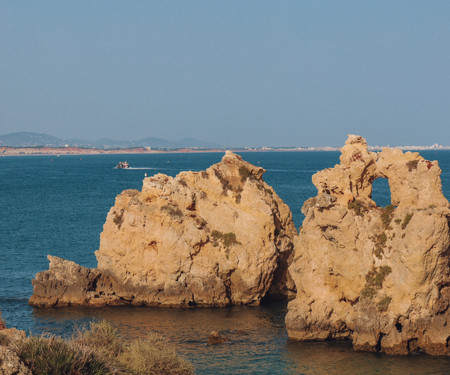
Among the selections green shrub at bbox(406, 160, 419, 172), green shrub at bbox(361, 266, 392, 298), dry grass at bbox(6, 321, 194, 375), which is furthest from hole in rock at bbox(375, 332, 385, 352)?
dry grass at bbox(6, 321, 194, 375)

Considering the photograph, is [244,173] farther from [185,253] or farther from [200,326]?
[200,326]

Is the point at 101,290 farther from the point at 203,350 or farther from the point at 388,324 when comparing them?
the point at 388,324

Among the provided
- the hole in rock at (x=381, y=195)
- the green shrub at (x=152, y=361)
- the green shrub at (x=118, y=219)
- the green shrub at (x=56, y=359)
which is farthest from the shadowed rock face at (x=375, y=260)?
the hole in rock at (x=381, y=195)

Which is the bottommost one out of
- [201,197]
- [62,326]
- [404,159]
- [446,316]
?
[62,326]

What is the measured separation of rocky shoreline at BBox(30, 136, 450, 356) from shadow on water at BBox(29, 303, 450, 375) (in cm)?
84

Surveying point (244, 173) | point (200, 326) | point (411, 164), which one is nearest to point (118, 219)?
point (244, 173)

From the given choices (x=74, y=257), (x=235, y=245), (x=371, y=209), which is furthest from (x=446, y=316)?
(x=74, y=257)

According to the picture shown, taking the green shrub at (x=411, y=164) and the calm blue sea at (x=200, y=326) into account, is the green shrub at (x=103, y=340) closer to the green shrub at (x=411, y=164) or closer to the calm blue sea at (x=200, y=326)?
the calm blue sea at (x=200, y=326)

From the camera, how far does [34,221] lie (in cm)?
7362

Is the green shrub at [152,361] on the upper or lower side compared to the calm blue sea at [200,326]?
upper

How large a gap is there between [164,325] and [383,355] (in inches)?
441

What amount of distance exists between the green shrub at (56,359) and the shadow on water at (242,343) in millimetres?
10482

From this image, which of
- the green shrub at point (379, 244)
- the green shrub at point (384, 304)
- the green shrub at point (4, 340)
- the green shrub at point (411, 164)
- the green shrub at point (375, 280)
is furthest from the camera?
the green shrub at point (411, 164)

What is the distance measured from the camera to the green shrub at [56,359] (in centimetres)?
1778
